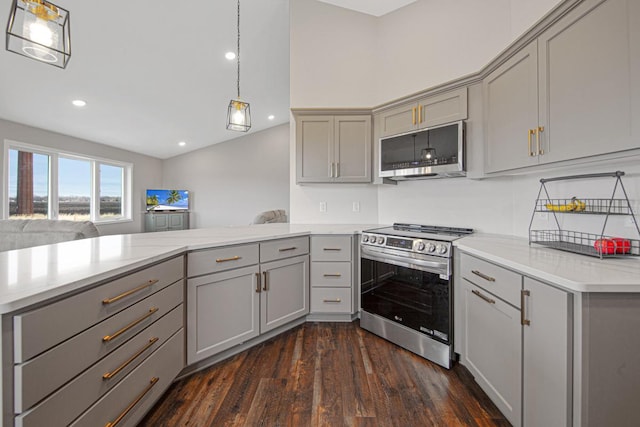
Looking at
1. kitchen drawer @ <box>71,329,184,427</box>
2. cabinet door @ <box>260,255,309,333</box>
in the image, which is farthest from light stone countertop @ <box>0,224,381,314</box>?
kitchen drawer @ <box>71,329,184,427</box>

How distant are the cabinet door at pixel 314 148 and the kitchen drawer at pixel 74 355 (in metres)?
1.88

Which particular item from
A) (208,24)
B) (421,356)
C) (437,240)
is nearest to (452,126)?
(437,240)

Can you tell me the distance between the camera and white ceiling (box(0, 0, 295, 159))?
10.5ft

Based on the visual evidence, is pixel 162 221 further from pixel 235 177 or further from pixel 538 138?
pixel 538 138

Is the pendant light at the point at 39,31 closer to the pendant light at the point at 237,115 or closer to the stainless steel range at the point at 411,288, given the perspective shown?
the pendant light at the point at 237,115

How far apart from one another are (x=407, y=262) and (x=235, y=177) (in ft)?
23.6

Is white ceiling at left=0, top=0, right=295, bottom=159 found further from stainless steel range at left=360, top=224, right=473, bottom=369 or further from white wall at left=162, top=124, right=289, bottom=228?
stainless steel range at left=360, top=224, right=473, bottom=369

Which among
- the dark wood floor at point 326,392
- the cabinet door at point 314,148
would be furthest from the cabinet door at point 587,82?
the cabinet door at point 314,148

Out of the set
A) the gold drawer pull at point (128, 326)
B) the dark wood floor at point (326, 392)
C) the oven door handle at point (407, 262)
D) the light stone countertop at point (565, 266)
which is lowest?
the dark wood floor at point (326, 392)

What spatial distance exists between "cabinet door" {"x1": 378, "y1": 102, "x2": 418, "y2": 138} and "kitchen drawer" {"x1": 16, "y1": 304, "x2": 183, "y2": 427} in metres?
2.32

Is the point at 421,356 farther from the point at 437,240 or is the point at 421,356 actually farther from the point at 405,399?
the point at 437,240

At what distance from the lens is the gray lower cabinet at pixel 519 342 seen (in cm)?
104

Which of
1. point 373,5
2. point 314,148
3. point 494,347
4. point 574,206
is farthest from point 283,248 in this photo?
point 373,5

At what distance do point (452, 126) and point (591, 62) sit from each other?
95 cm
